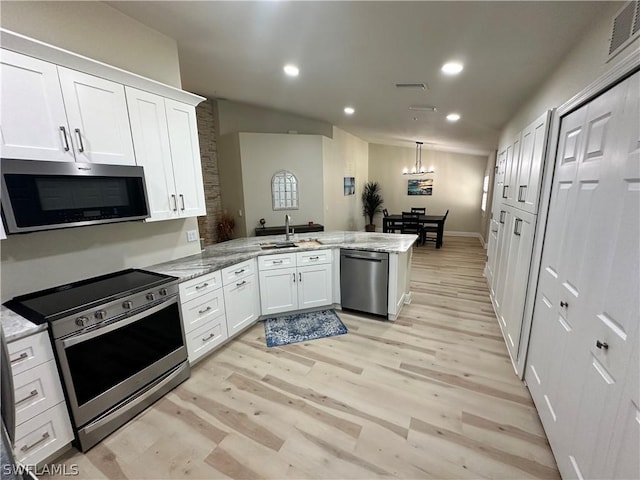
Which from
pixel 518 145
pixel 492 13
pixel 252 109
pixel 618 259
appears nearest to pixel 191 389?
pixel 618 259

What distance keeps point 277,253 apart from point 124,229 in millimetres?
1451

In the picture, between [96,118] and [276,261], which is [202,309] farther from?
[96,118]

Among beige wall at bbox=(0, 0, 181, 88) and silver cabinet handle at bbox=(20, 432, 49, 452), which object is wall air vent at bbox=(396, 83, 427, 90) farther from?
silver cabinet handle at bbox=(20, 432, 49, 452)

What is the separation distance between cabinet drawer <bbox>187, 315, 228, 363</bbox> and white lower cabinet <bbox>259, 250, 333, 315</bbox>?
598mm

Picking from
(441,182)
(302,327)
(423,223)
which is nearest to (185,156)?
(302,327)

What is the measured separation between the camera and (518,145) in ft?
9.04

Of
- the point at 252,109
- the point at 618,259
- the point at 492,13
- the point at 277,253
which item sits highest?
the point at 252,109

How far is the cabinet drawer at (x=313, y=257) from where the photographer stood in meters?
3.20

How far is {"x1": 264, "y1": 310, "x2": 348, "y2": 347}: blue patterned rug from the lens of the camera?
289 centimetres

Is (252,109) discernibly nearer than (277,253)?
No

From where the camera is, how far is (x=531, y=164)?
2.24m

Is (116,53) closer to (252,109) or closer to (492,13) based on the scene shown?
(492,13)

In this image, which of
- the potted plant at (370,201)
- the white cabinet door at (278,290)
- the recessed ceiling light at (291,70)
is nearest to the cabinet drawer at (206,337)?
the white cabinet door at (278,290)

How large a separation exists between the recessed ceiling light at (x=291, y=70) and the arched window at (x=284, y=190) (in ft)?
8.59
